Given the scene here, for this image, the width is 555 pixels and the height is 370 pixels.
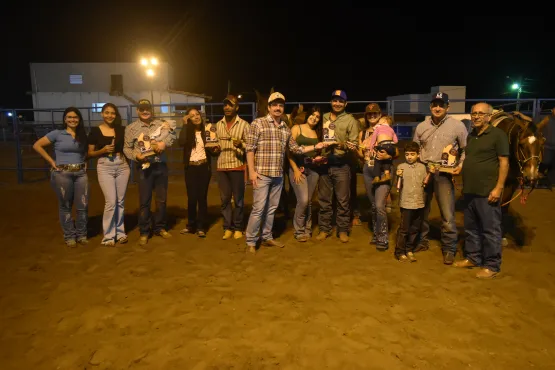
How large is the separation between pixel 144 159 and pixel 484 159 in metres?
4.24

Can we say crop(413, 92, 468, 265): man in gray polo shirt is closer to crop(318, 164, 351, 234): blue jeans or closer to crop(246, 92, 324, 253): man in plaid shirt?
crop(318, 164, 351, 234): blue jeans

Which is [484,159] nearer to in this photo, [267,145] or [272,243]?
[267,145]

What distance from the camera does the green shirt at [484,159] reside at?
14.3ft

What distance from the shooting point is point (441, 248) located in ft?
17.8

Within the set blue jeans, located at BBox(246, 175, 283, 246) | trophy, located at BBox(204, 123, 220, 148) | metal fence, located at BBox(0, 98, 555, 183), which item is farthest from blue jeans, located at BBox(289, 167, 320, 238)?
metal fence, located at BBox(0, 98, 555, 183)

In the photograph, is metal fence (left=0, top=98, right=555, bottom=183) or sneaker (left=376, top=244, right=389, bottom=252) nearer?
sneaker (left=376, top=244, right=389, bottom=252)

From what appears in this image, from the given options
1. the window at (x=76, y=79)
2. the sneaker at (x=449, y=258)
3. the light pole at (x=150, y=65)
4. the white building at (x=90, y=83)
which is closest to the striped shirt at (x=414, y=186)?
the sneaker at (x=449, y=258)

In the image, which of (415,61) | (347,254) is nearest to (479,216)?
(347,254)

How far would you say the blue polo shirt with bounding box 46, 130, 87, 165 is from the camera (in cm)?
529

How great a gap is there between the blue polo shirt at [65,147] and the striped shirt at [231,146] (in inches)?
73.7

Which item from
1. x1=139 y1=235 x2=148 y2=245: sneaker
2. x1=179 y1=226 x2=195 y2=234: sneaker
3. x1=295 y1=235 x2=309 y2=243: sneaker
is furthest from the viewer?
x1=179 y1=226 x2=195 y2=234: sneaker

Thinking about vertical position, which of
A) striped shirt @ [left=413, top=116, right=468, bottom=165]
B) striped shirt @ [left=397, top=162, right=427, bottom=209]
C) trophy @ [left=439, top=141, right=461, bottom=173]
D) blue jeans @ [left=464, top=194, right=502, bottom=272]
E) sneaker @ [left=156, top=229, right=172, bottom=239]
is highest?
striped shirt @ [left=413, top=116, right=468, bottom=165]

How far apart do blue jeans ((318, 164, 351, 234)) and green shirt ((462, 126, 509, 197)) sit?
158 cm

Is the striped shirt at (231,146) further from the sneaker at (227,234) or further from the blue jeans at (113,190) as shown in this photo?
the blue jeans at (113,190)
